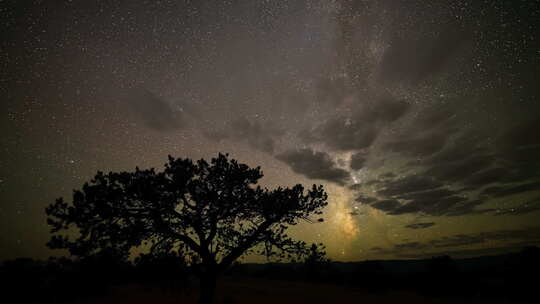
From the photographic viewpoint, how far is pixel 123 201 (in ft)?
42.0

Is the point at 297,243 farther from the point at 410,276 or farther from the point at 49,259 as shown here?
the point at 410,276

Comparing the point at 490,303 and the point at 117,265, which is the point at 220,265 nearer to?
the point at 117,265

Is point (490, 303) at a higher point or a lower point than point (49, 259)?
lower

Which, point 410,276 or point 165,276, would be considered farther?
point 410,276

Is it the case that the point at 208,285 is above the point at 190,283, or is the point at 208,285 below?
below

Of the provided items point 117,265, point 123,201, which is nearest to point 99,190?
point 123,201

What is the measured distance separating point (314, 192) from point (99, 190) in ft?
38.9

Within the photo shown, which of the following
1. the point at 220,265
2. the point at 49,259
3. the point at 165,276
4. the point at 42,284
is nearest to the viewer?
the point at 49,259

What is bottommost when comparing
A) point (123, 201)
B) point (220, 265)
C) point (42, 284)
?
point (42, 284)

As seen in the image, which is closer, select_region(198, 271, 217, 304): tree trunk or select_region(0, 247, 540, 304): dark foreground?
select_region(0, 247, 540, 304): dark foreground

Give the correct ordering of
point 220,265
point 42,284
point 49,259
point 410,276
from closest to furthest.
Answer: point 49,259 < point 220,265 < point 42,284 < point 410,276

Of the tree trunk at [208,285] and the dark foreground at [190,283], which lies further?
the tree trunk at [208,285]

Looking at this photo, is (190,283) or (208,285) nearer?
(190,283)

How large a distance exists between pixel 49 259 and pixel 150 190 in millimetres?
5772
